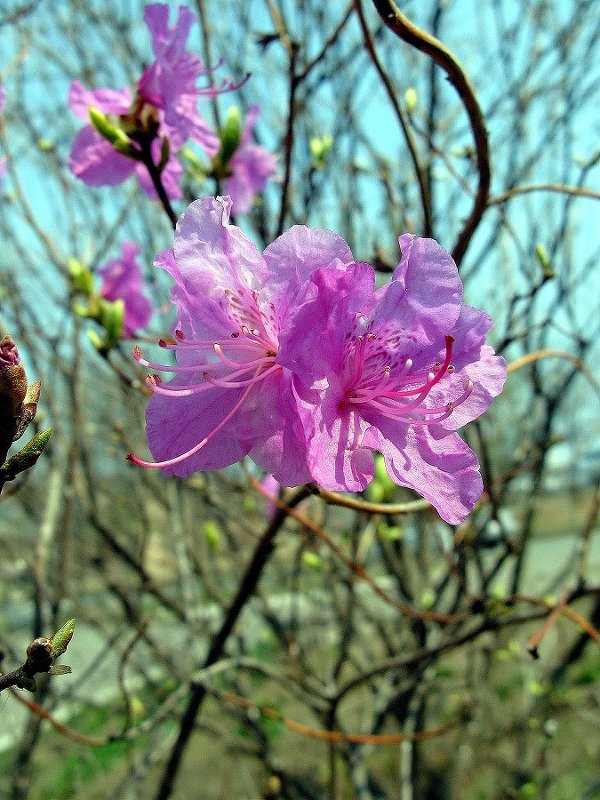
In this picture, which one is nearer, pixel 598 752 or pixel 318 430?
pixel 318 430

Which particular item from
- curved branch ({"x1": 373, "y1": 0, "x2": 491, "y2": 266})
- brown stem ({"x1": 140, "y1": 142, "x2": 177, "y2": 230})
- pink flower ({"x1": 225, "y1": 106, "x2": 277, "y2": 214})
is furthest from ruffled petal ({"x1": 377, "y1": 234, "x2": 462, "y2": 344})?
pink flower ({"x1": 225, "y1": 106, "x2": 277, "y2": 214})

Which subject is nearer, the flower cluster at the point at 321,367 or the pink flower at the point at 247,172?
the flower cluster at the point at 321,367

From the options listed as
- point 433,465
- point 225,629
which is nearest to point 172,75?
point 433,465

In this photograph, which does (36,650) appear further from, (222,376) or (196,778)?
(196,778)

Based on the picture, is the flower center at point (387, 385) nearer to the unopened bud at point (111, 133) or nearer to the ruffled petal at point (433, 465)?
the ruffled petal at point (433, 465)

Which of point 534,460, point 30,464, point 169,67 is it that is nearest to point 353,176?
point 534,460

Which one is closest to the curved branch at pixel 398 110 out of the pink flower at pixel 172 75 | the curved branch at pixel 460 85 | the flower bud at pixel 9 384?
the curved branch at pixel 460 85
